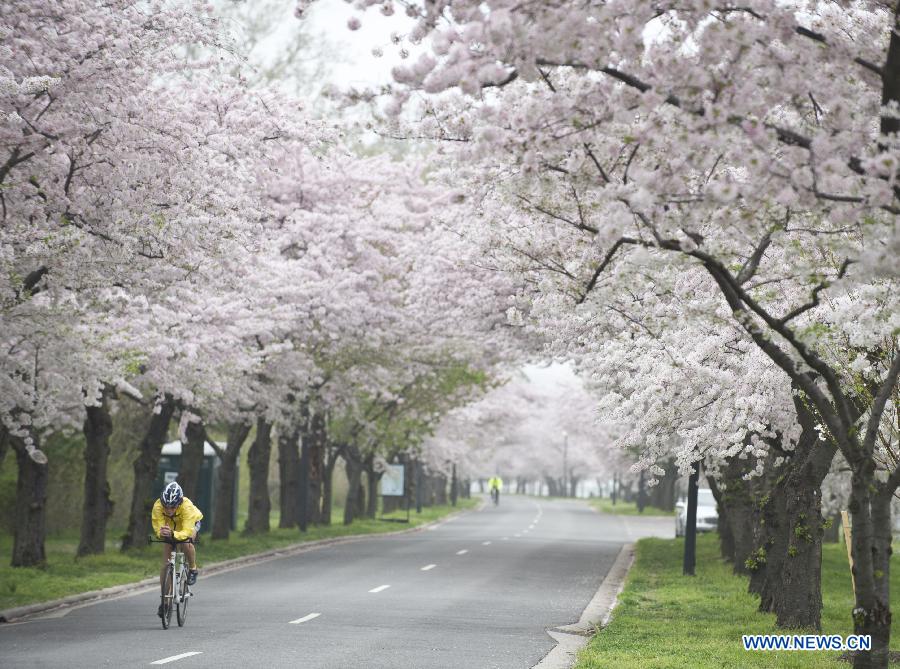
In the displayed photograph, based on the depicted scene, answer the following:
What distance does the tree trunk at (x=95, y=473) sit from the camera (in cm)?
2564

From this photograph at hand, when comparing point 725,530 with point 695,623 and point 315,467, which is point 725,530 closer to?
point 695,623

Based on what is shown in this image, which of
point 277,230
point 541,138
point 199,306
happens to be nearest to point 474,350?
point 277,230

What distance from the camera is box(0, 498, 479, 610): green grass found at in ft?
62.7

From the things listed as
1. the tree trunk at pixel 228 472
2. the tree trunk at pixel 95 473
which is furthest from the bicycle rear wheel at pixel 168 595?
the tree trunk at pixel 228 472

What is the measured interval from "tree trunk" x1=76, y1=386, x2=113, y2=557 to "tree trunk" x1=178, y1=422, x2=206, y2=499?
414cm

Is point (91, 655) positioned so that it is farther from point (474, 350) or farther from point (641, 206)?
point (474, 350)

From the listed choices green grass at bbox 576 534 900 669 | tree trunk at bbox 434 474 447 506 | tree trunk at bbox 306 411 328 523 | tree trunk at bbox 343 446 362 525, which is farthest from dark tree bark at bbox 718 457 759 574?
tree trunk at bbox 434 474 447 506

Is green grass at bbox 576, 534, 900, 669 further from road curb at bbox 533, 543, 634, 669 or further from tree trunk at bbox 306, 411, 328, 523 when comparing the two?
tree trunk at bbox 306, 411, 328, 523

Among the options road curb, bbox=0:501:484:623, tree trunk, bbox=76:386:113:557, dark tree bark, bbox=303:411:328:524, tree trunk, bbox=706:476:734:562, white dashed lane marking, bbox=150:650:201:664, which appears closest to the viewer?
white dashed lane marking, bbox=150:650:201:664

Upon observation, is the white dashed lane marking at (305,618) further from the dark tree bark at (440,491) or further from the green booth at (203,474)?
the dark tree bark at (440,491)

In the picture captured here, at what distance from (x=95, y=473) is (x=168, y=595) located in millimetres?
11501

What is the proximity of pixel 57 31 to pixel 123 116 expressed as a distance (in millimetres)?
1261

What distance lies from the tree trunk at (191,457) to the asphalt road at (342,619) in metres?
3.62

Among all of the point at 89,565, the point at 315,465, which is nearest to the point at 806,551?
the point at 89,565
